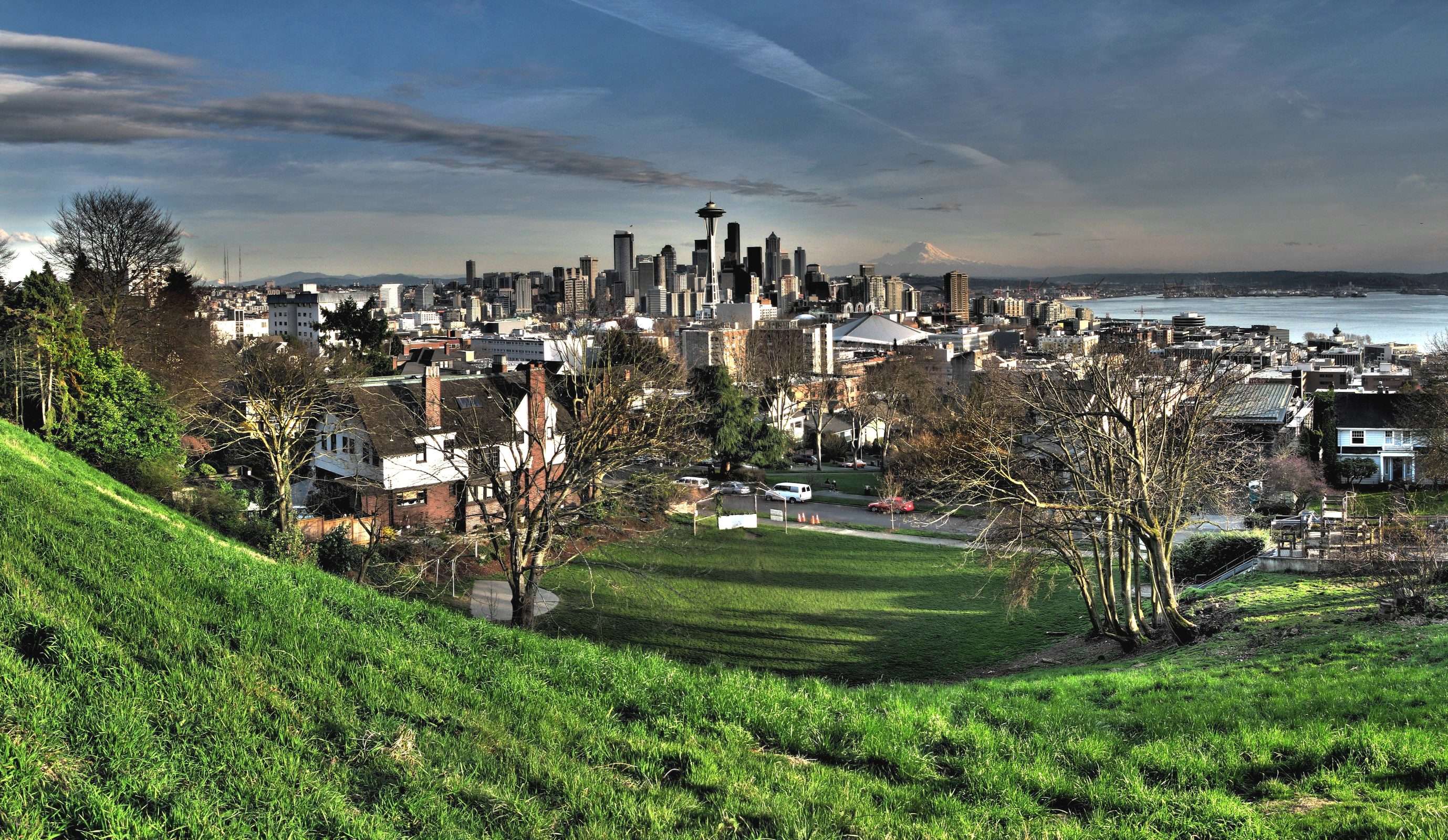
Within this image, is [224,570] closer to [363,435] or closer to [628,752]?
[628,752]

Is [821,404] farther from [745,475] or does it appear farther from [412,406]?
[412,406]

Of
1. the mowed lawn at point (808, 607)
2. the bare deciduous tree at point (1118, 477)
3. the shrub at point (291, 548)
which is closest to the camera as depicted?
the bare deciduous tree at point (1118, 477)

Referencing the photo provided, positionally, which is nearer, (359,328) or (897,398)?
(897,398)

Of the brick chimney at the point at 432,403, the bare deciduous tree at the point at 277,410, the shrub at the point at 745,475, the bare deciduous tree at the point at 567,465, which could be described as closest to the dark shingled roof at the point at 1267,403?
the shrub at the point at 745,475

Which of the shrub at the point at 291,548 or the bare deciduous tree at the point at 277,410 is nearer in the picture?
the shrub at the point at 291,548

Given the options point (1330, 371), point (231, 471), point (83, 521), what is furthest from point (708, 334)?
point (83, 521)

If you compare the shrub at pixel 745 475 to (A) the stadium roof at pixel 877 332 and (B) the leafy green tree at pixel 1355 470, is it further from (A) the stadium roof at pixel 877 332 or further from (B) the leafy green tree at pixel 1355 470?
(A) the stadium roof at pixel 877 332

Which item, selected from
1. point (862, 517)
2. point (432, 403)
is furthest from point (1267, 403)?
point (432, 403)
